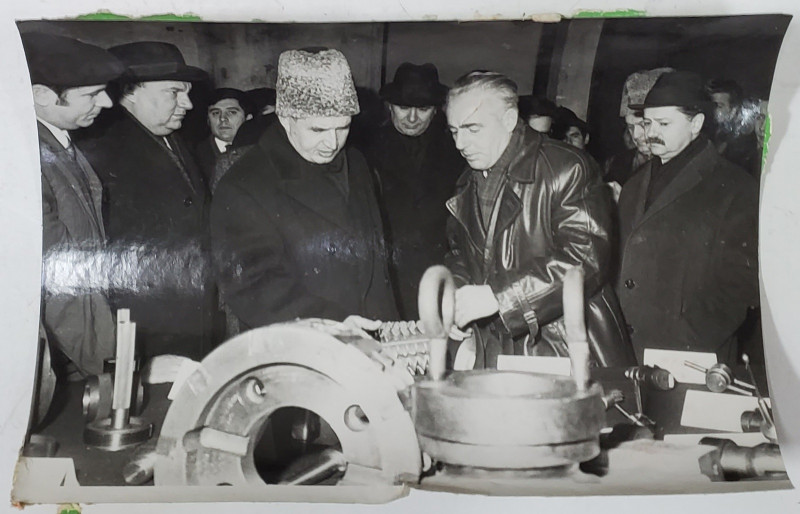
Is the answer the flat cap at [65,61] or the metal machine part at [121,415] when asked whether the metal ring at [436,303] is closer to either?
the metal machine part at [121,415]

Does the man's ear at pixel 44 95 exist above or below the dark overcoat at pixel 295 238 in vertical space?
above

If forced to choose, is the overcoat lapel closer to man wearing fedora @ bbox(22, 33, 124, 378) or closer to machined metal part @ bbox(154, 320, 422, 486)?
man wearing fedora @ bbox(22, 33, 124, 378)

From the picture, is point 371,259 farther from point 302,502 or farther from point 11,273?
point 11,273

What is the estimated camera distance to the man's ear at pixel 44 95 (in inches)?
53.9

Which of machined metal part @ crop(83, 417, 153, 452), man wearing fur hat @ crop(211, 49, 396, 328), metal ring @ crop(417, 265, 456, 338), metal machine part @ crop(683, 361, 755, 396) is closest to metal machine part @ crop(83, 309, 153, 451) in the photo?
machined metal part @ crop(83, 417, 153, 452)

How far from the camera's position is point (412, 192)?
1396 millimetres

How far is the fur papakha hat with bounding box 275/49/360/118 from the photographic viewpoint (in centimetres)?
138

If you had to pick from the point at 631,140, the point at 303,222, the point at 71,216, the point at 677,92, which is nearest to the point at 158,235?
the point at 71,216

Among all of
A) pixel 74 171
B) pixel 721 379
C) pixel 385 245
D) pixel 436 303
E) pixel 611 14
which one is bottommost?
pixel 721 379

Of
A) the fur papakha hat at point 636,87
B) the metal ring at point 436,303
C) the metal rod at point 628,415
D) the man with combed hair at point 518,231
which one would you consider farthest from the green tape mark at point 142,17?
the metal rod at point 628,415

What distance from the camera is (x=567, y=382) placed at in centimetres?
138

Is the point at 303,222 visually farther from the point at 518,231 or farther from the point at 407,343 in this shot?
the point at 518,231

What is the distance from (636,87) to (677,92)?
0.08 metres

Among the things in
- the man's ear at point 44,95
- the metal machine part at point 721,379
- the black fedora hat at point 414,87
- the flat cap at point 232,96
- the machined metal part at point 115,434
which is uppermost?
the black fedora hat at point 414,87
